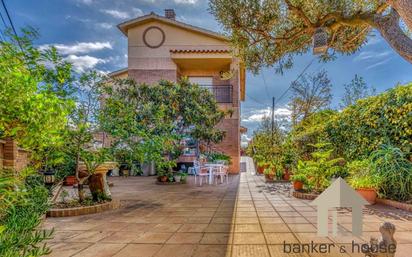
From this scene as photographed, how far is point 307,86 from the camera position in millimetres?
16688

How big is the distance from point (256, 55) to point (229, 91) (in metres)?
10.7

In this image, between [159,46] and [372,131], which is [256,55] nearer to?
[372,131]

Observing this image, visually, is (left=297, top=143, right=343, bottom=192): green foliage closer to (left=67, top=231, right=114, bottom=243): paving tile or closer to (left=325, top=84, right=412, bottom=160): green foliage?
(left=325, top=84, right=412, bottom=160): green foliage

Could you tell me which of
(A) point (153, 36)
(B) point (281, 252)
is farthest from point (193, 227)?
→ (A) point (153, 36)

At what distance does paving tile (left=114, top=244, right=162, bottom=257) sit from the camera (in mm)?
3195

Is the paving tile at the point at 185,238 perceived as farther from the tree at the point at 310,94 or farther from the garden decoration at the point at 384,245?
the tree at the point at 310,94

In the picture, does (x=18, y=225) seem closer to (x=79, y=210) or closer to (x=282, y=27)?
(x=79, y=210)

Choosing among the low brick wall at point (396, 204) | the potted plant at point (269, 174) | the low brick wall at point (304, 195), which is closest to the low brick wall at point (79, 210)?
the low brick wall at point (304, 195)

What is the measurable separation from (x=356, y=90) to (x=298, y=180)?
8.59 meters

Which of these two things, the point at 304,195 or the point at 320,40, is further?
the point at 304,195

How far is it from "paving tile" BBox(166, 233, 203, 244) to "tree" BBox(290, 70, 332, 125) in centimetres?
1361

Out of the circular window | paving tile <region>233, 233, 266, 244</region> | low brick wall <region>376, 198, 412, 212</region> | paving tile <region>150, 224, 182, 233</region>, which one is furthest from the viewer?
the circular window

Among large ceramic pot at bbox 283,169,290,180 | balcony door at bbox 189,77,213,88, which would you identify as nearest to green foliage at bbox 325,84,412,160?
large ceramic pot at bbox 283,169,290,180

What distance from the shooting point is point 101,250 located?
3.37 metres
